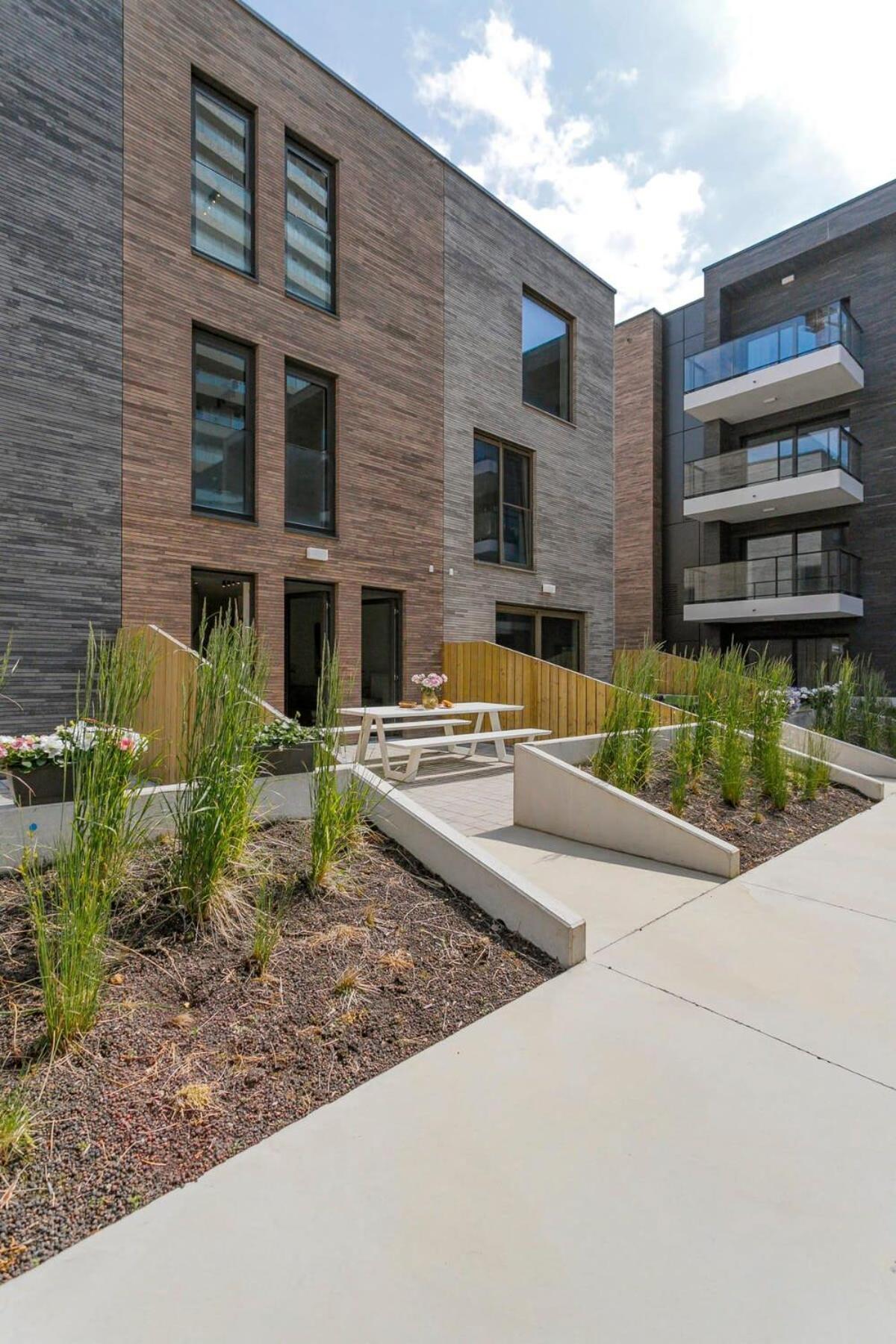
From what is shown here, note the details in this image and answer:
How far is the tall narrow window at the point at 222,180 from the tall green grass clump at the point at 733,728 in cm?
703

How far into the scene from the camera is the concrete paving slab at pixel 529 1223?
130cm

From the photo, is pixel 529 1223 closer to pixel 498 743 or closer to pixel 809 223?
pixel 498 743

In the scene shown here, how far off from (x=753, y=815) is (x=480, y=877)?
2938mm

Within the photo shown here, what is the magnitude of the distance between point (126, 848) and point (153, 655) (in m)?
0.73

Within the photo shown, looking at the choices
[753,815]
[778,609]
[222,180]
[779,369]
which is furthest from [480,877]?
[779,369]

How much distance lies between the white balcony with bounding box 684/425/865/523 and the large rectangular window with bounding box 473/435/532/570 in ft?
23.1

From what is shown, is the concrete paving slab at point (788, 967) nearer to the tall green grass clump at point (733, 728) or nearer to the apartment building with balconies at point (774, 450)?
the tall green grass clump at point (733, 728)

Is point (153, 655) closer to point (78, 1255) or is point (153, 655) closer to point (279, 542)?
point (78, 1255)

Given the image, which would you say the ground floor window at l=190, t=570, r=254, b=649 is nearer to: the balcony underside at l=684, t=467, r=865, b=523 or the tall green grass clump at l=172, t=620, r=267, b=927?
the tall green grass clump at l=172, t=620, r=267, b=927

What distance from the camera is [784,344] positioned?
15.2 metres

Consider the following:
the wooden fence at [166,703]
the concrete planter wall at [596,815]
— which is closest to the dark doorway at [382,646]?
the wooden fence at [166,703]

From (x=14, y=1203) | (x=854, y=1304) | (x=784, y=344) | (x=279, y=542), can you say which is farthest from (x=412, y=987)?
(x=784, y=344)

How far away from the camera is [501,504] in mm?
10961

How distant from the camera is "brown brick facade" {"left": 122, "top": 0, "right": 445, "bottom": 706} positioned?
22.7 ft
